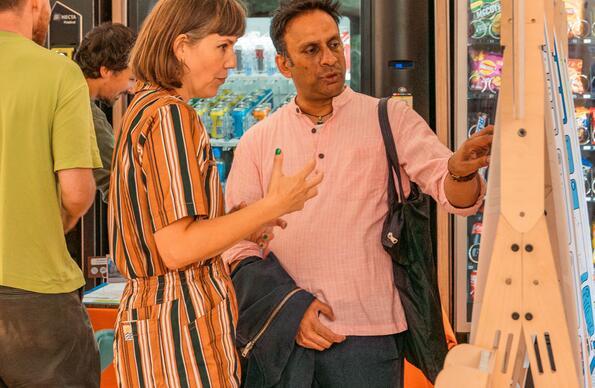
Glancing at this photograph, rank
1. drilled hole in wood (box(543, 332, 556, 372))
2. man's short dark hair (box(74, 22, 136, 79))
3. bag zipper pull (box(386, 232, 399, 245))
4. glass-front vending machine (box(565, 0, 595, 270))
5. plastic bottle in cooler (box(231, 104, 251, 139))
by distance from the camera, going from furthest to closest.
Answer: plastic bottle in cooler (box(231, 104, 251, 139)), glass-front vending machine (box(565, 0, 595, 270)), man's short dark hair (box(74, 22, 136, 79)), bag zipper pull (box(386, 232, 399, 245)), drilled hole in wood (box(543, 332, 556, 372))

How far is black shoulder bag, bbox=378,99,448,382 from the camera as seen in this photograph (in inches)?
92.4

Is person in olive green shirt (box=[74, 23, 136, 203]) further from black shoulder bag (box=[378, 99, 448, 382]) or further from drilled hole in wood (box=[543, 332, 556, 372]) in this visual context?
drilled hole in wood (box=[543, 332, 556, 372])

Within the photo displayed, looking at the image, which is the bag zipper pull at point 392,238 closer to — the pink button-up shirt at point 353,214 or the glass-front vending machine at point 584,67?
the pink button-up shirt at point 353,214

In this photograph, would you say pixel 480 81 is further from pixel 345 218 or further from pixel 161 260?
pixel 161 260

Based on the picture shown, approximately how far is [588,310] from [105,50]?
2.35 meters

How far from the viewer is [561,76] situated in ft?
6.40

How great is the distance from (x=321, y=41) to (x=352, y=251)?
602 mm

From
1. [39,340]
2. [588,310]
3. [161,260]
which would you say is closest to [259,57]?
[39,340]

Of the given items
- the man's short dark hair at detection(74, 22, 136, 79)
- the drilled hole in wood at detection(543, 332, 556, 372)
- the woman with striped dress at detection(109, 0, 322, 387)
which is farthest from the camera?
the man's short dark hair at detection(74, 22, 136, 79)

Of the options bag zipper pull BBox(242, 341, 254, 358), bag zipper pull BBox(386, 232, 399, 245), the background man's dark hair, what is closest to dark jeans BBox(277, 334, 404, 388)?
bag zipper pull BBox(242, 341, 254, 358)

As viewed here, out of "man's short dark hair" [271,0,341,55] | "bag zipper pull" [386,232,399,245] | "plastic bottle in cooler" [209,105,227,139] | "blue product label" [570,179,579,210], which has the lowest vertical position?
"bag zipper pull" [386,232,399,245]

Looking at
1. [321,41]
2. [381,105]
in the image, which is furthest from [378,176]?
[321,41]

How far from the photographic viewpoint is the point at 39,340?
234 centimetres

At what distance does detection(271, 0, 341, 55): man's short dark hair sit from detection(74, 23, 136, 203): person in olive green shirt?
1157 millimetres
